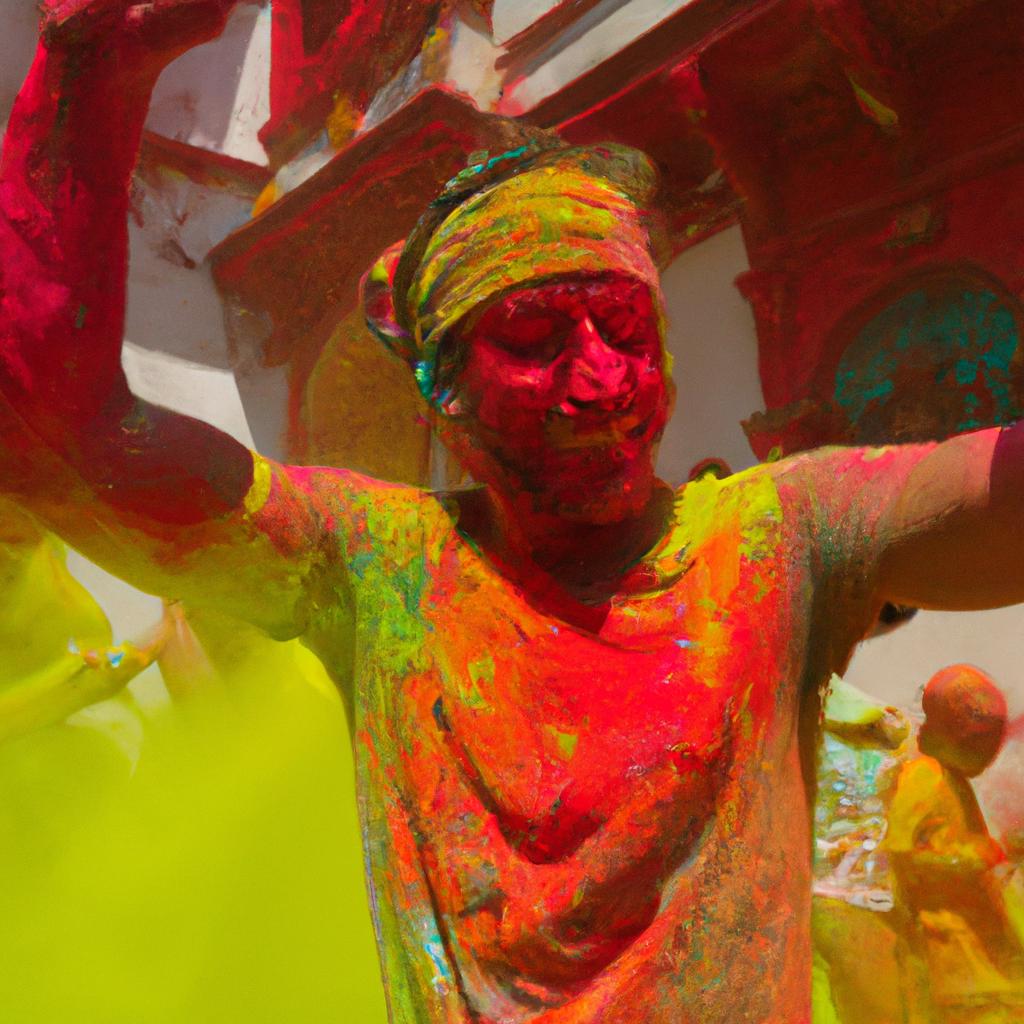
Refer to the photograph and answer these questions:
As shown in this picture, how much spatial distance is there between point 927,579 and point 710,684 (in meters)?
0.21

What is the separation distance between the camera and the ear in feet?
4.17

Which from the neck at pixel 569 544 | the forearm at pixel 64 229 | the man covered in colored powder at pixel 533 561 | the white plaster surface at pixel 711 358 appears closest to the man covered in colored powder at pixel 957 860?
the white plaster surface at pixel 711 358

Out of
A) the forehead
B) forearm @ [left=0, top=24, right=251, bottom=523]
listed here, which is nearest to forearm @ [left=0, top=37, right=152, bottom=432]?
forearm @ [left=0, top=24, right=251, bottom=523]

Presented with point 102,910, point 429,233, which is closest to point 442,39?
point 429,233

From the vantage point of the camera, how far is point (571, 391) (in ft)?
3.59

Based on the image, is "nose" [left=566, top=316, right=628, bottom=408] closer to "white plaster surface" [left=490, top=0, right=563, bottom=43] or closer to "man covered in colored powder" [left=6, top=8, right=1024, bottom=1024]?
"man covered in colored powder" [left=6, top=8, right=1024, bottom=1024]

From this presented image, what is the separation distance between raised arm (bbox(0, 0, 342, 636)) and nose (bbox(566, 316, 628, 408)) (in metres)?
0.31

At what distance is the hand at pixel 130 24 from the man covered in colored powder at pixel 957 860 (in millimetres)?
1743

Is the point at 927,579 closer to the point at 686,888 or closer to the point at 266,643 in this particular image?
the point at 686,888

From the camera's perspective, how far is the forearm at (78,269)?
1.00 m

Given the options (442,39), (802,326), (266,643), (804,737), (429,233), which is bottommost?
(804,737)

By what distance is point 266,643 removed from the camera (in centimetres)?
190

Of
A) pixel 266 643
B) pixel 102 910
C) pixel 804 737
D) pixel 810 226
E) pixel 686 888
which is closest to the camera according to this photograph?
pixel 686 888

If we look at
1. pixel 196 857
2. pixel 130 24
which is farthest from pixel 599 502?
pixel 196 857
